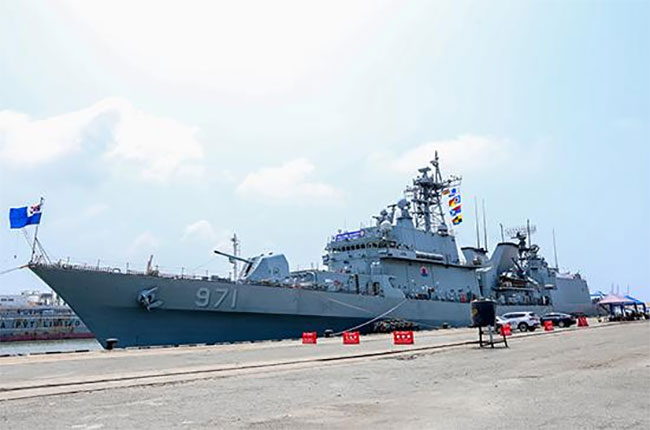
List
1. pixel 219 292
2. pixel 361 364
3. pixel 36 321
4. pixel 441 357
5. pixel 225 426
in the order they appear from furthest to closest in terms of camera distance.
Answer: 1. pixel 36 321
2. pixel 219 292
3. pixel 441 357
4. pixel 361 364
5. pixel 225 426

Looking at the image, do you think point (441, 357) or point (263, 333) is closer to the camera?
point (441, 357)

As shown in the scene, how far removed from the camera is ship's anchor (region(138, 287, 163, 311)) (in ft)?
72.6

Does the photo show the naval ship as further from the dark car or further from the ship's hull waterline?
the dark car

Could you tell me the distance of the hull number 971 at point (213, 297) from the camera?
23812 millimetres

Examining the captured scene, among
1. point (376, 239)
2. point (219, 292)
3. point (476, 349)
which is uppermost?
point (376, 239)

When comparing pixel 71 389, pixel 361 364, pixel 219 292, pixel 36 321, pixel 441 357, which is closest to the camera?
pixel 71 389

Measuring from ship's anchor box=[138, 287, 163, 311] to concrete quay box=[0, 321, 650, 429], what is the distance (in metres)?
6.22

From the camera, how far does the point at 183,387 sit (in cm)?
976

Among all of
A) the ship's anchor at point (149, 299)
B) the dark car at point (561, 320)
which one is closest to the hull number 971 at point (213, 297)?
the ship's anchor at point (149, 299)

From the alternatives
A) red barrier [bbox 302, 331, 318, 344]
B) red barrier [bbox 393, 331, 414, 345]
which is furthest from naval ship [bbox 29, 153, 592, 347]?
red barrier [bbox 393, 331, 414, 345]

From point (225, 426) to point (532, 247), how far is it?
51186 millimetres

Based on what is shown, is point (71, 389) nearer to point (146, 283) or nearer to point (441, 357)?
point (441, 357)

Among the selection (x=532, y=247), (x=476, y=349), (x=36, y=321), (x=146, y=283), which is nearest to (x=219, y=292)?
(x=146, y=283)

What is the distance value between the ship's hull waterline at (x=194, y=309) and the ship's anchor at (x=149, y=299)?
17 cm
